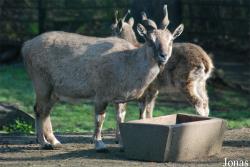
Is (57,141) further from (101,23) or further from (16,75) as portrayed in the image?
(101,23)

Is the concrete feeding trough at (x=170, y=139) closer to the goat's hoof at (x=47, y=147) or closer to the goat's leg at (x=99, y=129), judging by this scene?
the goat's leg at (x=99, y=129)

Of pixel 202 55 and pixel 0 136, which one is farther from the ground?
pixel 202 55

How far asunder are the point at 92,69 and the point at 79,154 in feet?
4.13

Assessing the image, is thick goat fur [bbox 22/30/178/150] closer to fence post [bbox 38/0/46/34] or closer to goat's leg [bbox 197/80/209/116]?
goat's leg [bbox 197/80/209/116]

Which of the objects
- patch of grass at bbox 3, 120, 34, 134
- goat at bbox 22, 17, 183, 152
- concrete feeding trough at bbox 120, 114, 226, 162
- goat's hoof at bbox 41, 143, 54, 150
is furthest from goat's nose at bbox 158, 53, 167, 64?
patch of grass at bbox 3, 120, 34, 134

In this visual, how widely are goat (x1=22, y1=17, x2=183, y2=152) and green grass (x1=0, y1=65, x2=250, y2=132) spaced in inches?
98.6

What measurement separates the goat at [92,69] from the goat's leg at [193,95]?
1.48m

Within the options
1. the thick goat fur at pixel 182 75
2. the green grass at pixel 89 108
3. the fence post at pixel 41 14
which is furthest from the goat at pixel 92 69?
the fence post at pixel 41 14

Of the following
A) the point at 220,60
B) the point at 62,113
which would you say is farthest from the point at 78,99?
the point at 220,60

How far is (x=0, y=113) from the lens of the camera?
14.1 meters

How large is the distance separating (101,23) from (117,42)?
1261 cm

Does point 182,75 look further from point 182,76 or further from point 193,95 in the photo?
point 193,95

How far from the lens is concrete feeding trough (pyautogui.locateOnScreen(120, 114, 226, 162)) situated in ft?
33.8

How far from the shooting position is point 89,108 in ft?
53.7
